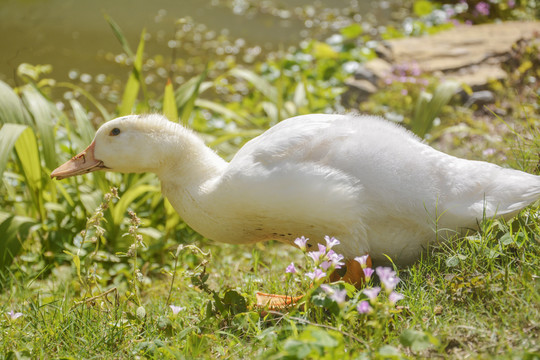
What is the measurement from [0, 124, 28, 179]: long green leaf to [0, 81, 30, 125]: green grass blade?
0.89 ft

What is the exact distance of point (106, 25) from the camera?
27.8 feet

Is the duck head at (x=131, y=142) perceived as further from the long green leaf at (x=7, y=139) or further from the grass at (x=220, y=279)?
the long green leaf at (x=7, y=139)

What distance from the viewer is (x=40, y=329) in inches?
98.2

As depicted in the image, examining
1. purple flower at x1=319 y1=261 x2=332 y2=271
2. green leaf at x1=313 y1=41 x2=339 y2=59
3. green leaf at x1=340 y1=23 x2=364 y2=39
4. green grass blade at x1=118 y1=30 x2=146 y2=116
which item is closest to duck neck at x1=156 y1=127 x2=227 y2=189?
purple flower at x1=319 y1=261 x2=332 y2=271

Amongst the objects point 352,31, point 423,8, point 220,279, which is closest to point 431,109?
point 220,279

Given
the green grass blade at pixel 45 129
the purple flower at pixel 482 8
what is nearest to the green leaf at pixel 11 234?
the green grass blade at pixel 45 129

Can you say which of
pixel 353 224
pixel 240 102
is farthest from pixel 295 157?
pixel 240 102

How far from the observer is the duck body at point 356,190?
255cm

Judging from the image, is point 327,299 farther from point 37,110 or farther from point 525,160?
point 37,110

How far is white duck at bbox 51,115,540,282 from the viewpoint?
2553 mm

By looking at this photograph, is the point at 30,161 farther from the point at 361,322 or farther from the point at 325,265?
the point at 361,322

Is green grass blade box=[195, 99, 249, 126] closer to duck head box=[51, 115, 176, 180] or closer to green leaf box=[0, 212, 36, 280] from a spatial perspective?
green leaf box=[0, 212, 36, 280]

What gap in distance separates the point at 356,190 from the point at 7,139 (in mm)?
2145

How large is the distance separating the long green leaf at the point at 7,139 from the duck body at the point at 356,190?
1.29m
